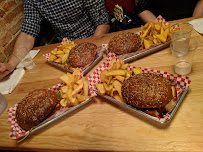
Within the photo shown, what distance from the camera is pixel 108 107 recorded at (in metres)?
1.36

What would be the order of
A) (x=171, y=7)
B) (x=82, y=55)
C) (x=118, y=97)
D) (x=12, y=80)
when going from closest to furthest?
(x=118, y=97), (x=82, y=55), (x=12, y=80), (x=171, y=7)

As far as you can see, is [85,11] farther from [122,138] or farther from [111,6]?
[122,138]

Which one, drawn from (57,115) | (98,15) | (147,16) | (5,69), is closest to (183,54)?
(57,115)

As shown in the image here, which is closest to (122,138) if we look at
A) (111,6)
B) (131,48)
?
(131,48)

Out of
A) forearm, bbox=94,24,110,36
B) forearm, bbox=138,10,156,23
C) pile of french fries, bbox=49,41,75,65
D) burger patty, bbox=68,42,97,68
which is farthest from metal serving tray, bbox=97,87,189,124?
forearm, bbox=138,10,156,23

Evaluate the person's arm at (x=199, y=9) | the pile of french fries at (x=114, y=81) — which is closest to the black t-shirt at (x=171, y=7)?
the person's arm at (x=199, y=9)

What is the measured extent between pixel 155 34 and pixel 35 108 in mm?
1364

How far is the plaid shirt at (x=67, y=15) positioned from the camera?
2.67 metres

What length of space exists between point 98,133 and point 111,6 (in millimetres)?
2714

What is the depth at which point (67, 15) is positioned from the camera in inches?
108

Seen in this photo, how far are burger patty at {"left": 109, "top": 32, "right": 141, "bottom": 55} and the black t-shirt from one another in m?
1.17

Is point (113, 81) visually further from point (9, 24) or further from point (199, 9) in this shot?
point (9, 24)

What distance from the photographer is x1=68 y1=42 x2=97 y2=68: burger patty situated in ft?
5.92

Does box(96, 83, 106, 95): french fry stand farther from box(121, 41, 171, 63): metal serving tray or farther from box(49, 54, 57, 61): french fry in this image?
box(49, 54, 57, 61): french fry
